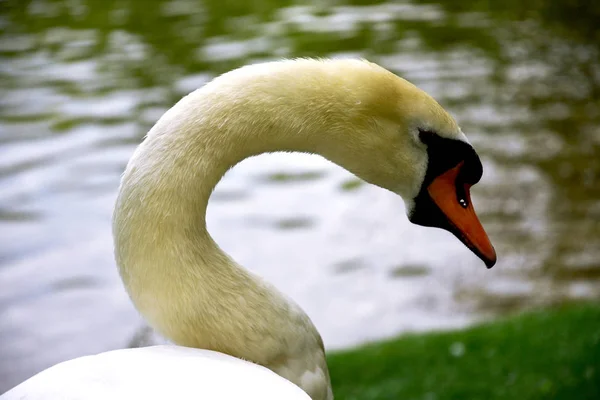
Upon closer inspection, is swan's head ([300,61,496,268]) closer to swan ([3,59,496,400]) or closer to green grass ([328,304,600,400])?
swan ([3,59,496,400])

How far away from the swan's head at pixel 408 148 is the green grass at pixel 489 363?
195 centimetres

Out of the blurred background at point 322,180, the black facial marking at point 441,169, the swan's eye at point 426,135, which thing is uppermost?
the swan's eye at point 426,135

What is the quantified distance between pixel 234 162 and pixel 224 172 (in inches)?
1.3

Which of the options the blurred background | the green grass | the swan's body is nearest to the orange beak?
the swan's body

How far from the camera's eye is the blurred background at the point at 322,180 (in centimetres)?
512

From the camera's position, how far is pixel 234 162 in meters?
1.75

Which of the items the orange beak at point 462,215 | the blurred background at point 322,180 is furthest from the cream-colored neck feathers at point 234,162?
the blurred background at point 322,180

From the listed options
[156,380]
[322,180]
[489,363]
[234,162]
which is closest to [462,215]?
[234,162]

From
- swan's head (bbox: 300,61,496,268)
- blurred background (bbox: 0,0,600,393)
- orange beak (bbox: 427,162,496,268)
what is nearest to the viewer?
swan's head (bbox: 300,61,496,268)

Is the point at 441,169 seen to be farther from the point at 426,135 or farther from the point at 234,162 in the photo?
the point at 234,162

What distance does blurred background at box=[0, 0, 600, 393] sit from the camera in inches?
202

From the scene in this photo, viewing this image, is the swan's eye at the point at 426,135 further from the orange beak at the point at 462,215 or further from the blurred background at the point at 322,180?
the blurred background at the point at 322,180

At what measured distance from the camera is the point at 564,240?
18.6 feet

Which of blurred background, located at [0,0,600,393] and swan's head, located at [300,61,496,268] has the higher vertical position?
swan's head, located at [300,61,496,268]
